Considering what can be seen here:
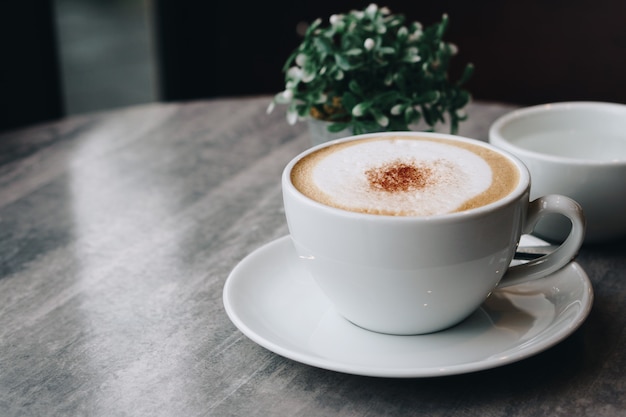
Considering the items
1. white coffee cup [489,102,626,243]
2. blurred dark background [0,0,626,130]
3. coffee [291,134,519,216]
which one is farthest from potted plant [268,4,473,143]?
blurred dark background [0,0,626,130]

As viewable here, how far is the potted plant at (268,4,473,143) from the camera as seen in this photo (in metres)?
0.95

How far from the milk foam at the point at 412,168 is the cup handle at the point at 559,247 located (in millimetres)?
51

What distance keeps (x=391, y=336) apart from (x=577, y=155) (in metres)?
0.45

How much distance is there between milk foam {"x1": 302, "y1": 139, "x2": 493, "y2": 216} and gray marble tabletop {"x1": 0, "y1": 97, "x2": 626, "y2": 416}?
0.46 ft

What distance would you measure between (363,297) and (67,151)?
692 millimetres

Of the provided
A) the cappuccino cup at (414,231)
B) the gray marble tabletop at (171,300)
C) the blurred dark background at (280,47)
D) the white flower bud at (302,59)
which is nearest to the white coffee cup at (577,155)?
the gray marble tabletop at (171,300)

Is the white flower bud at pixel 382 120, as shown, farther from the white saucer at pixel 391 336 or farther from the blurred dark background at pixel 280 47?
the blurred dark background at pixel 280 47

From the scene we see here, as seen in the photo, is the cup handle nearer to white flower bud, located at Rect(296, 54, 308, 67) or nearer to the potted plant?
the potted plant

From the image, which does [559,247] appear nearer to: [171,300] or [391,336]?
[391,336]

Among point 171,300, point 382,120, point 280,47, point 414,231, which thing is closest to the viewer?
point 414,231

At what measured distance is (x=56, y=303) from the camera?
76 cm

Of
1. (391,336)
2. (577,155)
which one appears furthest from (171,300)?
(577,155)

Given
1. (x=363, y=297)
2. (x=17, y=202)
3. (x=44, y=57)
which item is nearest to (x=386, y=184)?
(x=363, y=297)

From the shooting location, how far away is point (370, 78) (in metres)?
0.98
